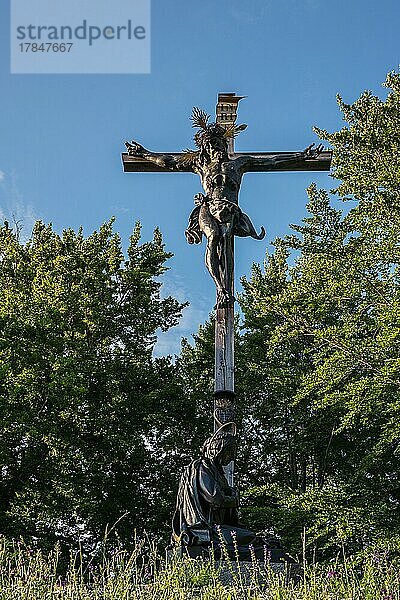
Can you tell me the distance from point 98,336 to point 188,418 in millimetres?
2924

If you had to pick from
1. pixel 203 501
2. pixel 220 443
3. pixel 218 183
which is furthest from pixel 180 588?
pixel 218 183

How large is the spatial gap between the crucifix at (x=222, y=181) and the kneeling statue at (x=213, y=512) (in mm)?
845

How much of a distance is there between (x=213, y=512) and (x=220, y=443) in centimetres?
58

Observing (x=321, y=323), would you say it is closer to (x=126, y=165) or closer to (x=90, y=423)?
(x=90, y=423)

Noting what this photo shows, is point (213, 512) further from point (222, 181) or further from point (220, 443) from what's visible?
point (222, 181)

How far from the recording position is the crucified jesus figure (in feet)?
28.0

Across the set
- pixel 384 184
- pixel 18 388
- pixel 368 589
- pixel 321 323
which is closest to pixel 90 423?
pixel 18 388

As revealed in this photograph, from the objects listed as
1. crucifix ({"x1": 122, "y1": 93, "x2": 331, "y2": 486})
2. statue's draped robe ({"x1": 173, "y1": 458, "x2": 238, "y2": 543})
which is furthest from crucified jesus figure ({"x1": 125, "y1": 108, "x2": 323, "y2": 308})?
statue's draped robe ({"x1": 173, "y1": 458, "x2": 238, "y2": 543})

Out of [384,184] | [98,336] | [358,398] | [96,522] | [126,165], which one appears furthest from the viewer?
[98,336]

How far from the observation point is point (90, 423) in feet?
57.6

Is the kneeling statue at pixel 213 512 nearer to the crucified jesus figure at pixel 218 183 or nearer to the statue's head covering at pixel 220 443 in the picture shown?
the statue's head covering at pixel 220 443

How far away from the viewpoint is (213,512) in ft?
21.2

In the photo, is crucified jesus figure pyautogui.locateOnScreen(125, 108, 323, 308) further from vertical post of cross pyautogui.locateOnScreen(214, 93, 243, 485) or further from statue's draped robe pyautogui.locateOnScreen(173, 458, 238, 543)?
statue's draped robe pyautogui.locateOnScreen(173, 458, 238, 543)

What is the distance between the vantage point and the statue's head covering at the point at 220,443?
22.1 feet
